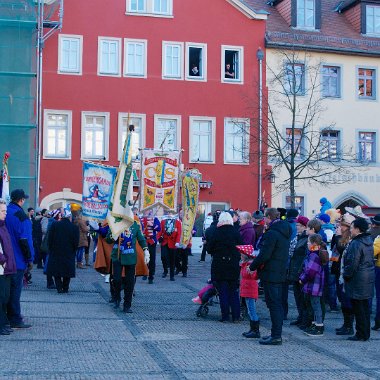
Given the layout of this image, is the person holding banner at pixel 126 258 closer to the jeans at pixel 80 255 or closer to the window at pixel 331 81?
the jeans at pixel 80 255

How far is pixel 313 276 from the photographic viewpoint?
10.8m

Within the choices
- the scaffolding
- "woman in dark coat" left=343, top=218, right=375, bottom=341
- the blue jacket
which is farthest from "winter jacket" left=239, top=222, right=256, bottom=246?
the scaffolding

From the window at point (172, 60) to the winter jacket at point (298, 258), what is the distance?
2097 centimetres

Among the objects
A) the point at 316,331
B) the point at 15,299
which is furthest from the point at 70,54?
the point at 316,331

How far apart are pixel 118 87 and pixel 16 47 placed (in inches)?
179

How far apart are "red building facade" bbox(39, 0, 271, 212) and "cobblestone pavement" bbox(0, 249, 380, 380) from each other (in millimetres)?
17466

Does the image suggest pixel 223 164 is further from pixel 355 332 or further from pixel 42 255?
pixel 355 332

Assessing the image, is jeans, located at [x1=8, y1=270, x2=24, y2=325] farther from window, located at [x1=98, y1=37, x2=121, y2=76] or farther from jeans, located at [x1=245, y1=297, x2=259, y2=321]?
window, located at [x1=98, y1=37, x2=121, y2=76]

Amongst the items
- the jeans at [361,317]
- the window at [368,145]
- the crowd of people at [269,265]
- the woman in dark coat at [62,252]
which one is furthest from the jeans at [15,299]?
the window at [368,145]

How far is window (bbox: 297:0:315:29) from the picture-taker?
34594 mm

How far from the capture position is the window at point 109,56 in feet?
101

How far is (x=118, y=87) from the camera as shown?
1223 inches

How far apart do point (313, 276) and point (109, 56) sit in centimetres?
2192

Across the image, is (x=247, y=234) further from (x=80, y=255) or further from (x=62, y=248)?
(x=80, y=255)
